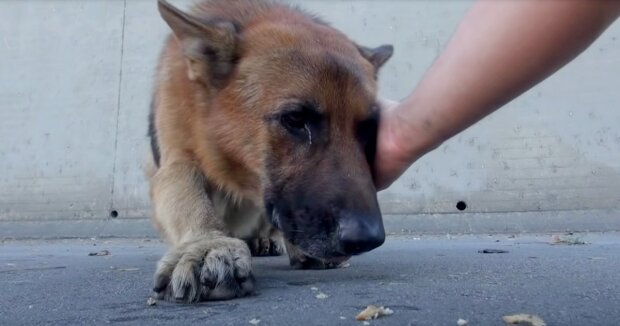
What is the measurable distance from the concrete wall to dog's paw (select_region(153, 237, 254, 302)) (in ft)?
17.2

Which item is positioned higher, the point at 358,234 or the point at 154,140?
the point at 154,140

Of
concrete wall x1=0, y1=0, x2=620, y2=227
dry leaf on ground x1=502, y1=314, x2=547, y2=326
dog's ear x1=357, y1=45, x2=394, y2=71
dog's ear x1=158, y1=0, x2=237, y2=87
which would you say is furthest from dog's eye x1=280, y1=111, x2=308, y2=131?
concrete wall x1=0, y1=0, x2=620, y2=227

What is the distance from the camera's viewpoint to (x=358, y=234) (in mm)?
2191

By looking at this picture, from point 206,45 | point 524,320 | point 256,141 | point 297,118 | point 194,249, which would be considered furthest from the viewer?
point 206,45

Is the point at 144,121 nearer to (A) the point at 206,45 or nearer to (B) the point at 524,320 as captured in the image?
(A) the point at 206,45

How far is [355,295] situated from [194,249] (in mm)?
581

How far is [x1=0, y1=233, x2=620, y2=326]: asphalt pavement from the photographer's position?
1774mm

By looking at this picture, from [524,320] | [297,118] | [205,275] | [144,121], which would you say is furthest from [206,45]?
[144,121]

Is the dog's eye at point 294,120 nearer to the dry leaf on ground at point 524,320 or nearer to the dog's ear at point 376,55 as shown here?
the dog's ear at point 376,55

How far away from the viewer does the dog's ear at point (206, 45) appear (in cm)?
279

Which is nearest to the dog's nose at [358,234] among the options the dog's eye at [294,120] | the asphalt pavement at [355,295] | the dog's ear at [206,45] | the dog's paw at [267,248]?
the asphalt pavement at [355,295]

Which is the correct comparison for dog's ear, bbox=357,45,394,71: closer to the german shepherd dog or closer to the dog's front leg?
the german shepherd dog

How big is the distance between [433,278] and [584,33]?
1461 millimetres

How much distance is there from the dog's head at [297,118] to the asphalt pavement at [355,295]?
209mm
